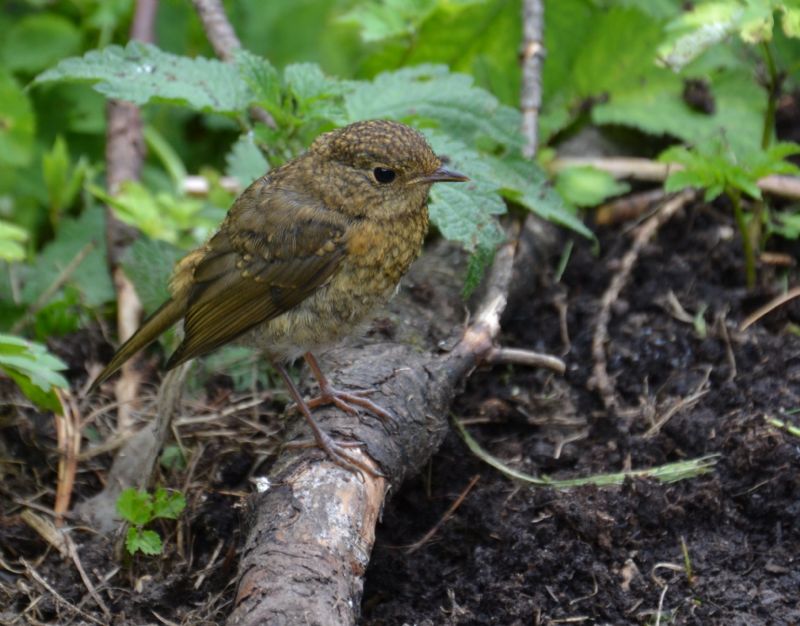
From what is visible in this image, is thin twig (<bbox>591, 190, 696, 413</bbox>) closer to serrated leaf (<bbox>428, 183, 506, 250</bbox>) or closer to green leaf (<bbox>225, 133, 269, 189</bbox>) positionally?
serrated leaf (<bbox>428, 183, 506, 250</bbox>)

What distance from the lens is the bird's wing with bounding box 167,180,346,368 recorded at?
3557 millimetres

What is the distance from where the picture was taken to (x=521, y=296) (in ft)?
14.7

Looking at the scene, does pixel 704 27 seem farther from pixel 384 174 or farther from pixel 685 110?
pixel 384 174

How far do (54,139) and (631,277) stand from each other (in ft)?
10.8

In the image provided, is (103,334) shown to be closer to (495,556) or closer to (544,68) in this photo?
(495,556)

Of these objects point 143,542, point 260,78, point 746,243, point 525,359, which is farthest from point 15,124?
point 746,243

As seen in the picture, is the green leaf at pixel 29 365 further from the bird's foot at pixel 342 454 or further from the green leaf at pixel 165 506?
the bird's foot at pixel 342 454

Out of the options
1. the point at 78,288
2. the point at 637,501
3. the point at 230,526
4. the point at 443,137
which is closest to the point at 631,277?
the point at 443,137

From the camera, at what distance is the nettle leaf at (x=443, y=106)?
4.04 m

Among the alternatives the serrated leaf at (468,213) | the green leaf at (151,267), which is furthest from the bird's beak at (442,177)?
the green leaf at (151,267)

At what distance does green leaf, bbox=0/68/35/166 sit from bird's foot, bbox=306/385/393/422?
2477mm

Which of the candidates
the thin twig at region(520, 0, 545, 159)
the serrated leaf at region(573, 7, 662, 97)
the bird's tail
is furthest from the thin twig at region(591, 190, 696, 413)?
the bird's tail

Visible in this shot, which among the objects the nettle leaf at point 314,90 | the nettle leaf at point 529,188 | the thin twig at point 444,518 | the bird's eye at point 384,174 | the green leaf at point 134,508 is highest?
the nettle leaf at point 314,90

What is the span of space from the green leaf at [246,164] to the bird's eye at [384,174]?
100 cm
